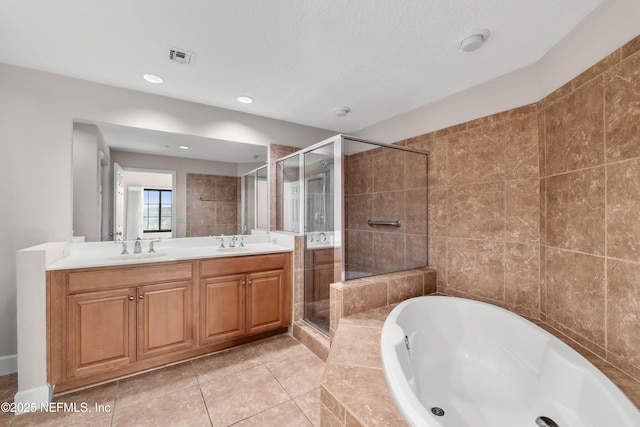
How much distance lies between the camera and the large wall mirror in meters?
2.07

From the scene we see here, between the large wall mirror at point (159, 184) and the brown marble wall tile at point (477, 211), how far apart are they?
1923 millimetres

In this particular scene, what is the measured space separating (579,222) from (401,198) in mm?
1322

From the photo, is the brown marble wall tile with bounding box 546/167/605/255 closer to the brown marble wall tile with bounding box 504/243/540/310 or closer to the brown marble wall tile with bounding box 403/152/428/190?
the brown marble wall tile with bounding box 504/243/540/310

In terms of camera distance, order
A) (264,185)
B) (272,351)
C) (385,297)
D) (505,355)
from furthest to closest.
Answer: (264,185) < (272,351) < (385,297) < (505,355)

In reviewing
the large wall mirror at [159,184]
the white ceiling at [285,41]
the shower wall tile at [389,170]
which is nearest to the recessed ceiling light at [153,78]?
the white ceiling at [285,41]

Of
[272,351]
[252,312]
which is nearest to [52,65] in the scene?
[252,312]

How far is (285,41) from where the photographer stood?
5.18 ft

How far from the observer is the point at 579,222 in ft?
4.75

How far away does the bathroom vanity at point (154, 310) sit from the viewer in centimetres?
164

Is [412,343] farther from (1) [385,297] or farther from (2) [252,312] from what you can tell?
(2) [252,312]

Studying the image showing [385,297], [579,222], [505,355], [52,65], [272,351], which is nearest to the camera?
[579,222]

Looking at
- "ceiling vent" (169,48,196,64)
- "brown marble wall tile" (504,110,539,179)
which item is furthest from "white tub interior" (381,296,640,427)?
"ceiling vent" (169,48,196,64)

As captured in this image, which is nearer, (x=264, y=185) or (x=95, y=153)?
(x=95, y=153)

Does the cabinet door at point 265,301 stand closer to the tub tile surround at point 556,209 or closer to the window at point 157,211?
the window at point 157,211
